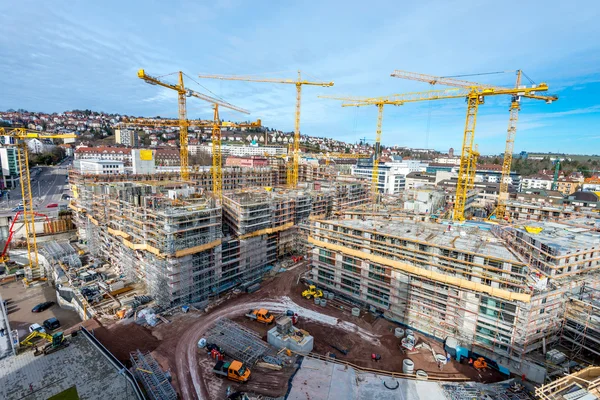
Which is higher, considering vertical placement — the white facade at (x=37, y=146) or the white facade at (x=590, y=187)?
the white facade at (x=37, y=146)

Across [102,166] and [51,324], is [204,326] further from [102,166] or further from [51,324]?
[102,166]

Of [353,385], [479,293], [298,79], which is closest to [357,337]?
[353,385]

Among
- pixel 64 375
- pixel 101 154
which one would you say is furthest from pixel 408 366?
pixel 101 154

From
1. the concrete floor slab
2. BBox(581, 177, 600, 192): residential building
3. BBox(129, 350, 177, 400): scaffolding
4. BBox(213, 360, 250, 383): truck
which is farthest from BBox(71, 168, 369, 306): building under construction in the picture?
BBox(581, 177, 600, 192): residential building

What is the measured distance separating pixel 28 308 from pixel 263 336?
32.1 meters

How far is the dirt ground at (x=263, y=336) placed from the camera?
21.4 meters

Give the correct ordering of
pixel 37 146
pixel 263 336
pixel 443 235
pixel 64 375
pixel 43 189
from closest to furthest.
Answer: pixel 64 375 < pixel 263 336 < pixel 443 235 < pixel 43 189 < pixel 37 146

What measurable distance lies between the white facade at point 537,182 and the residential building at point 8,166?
171138 millimetres

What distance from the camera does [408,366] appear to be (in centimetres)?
2312

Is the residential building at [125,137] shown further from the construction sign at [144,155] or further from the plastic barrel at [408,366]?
the plastic barrel at [408,366]

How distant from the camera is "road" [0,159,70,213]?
72625mm

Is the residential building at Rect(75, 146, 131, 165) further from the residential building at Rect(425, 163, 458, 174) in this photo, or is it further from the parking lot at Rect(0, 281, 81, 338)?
the residential building at Rect(425, 163, 458, 174)

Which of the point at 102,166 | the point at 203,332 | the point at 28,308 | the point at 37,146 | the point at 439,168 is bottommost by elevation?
the point at 28,308

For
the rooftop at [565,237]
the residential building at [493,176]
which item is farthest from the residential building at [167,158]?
the residential building at [493,176]
